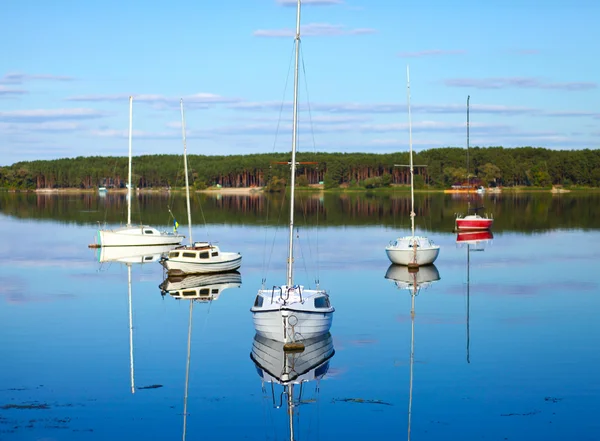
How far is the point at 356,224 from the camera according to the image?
362ft

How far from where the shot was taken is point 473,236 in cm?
9050

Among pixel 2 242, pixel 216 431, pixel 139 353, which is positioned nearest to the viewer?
pixel 216 431

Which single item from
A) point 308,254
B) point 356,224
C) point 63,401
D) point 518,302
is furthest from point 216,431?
point 356,224

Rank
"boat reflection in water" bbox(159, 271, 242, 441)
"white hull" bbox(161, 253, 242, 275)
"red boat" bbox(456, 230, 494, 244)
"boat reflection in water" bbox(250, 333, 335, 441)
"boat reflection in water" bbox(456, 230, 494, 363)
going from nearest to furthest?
"boat reflection in water" bbox(250, 333, 335, 441) < "boat reflection in water" bbox(159, 271, 242, 441) < "white hull" bbox(161, 253, 242, 275) < "boat reflection in water" bbox(456, 230, 494, 363) < "red boat" bbox(456, 230, 494, 244)

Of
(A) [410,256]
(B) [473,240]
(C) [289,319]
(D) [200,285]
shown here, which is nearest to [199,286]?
(D) [200,285]

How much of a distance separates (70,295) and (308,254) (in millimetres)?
24382

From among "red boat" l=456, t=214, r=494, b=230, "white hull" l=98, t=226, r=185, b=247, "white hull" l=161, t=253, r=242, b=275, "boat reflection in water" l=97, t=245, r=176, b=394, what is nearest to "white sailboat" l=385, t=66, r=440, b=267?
"white hull" l=161, t=253, r=242, b=275

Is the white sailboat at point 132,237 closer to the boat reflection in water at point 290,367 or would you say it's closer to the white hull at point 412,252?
the white hull at point 412,252

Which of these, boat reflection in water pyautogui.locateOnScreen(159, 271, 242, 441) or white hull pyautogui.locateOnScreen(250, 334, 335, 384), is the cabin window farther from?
boat reflection in water pyautogui.locateOnScreen(159, 271, 242, 441)

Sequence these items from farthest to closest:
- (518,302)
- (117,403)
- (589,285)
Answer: (589,285), (518,302), (117,403)

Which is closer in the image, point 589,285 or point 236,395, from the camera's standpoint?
point 236,395

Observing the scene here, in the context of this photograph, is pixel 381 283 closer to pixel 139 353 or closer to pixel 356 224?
pixel 139 353

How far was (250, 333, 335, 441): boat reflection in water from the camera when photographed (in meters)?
29.3

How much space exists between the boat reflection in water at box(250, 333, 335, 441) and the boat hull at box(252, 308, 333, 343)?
322mm
